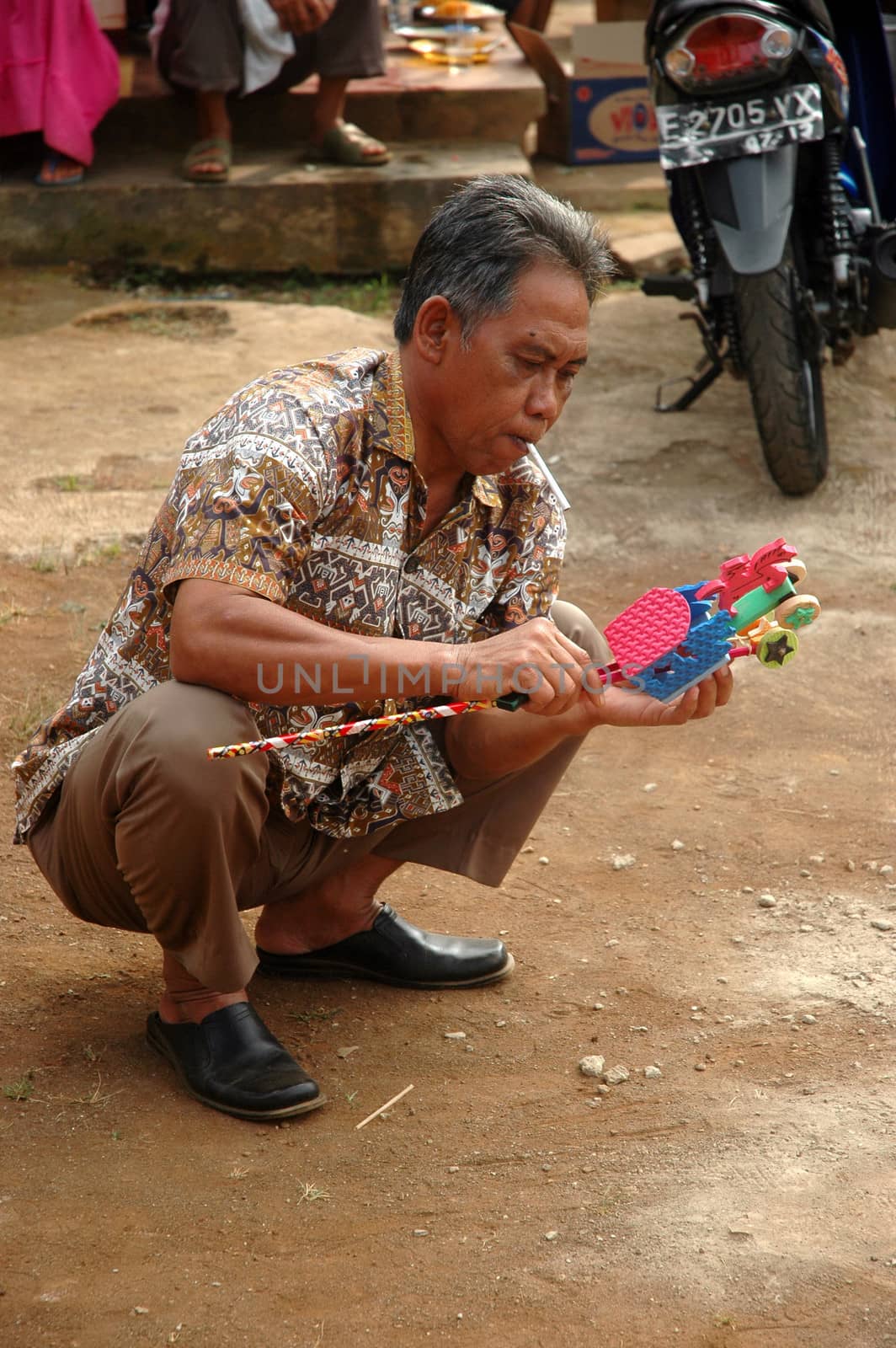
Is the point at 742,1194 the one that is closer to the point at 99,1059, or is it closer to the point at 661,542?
the point at 99,1059

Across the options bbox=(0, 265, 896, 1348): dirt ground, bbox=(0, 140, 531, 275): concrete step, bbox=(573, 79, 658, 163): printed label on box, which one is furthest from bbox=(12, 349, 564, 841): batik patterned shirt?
bbox=(573, 79, 658, 163): printed label on box

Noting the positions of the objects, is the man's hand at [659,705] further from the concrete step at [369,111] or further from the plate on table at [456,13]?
the plate on table at [456,13]

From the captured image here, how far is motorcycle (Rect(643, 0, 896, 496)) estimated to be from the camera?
11.7 ft

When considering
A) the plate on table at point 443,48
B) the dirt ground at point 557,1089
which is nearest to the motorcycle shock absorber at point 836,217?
the dirt ground at point 557,1089

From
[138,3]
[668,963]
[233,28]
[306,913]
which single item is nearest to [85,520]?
[306,913]

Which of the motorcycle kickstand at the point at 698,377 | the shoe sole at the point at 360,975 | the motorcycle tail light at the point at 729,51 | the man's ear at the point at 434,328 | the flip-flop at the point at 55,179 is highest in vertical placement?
the motorcycle tail light at the point at 729,51

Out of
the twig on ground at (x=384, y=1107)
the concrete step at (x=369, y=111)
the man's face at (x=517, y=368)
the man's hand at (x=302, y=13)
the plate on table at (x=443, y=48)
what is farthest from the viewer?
the plate on table at (x=443, y=48)

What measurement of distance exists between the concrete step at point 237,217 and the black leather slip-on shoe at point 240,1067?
4129 millimetres

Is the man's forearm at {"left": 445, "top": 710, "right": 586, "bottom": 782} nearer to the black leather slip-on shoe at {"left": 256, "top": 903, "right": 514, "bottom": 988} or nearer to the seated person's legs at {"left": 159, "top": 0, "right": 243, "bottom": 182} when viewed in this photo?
the black leather slip-on shoe at {"left": 256, "top": 903, "right": 514, "bottom": 988}

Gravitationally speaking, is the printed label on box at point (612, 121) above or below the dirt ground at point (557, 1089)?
above

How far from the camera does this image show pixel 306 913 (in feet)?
7.61

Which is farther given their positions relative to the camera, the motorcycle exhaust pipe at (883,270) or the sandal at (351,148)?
the sandal at (351,148)

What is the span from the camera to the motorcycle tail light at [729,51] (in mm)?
3488

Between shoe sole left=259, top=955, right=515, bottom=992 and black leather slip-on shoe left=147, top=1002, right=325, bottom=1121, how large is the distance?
0.29m
